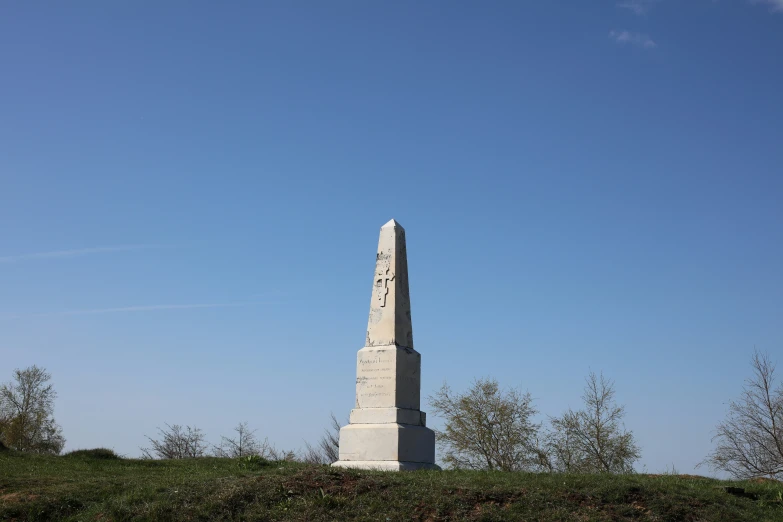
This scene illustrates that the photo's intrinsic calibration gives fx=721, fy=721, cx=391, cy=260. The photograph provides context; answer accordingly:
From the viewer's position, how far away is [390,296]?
15.9 m

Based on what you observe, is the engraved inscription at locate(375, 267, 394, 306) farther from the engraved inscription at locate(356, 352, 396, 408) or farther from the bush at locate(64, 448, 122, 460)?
the bush at locate(64, 448, 122, 460)

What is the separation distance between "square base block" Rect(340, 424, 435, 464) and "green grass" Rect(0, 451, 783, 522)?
60.3 inches

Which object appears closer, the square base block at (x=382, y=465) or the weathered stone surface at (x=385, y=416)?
the square base block at (x=382, y=465)

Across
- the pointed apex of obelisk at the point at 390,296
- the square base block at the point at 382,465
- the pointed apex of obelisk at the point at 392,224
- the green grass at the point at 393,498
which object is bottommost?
the green grass at the point at 393,498

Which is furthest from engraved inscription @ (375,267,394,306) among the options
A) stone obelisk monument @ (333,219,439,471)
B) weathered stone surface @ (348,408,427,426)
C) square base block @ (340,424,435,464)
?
square base block @ (340,424,435,464)

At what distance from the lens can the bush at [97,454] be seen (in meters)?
20.0

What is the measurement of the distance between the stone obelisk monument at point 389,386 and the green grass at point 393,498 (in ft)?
→ 5.84

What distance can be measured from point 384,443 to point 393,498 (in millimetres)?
3866

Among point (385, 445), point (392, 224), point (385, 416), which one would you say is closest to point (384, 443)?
point (385, 445)

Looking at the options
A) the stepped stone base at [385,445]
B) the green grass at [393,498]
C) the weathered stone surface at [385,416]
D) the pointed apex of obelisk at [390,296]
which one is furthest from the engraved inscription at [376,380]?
the green grass at [393,498]

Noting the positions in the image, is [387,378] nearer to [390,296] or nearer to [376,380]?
[376,380]

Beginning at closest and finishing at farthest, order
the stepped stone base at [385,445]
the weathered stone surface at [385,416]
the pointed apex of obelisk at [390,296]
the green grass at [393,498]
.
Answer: the green grass at [393,498] → the stepped stone base at [385,445] → the weathered stone surface at [385,416] → the pointed apex of obelisk at [390,296]

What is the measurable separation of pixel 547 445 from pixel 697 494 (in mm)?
20032

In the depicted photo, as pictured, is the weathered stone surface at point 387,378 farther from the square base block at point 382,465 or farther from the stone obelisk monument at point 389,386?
the square base block at point 382,465
